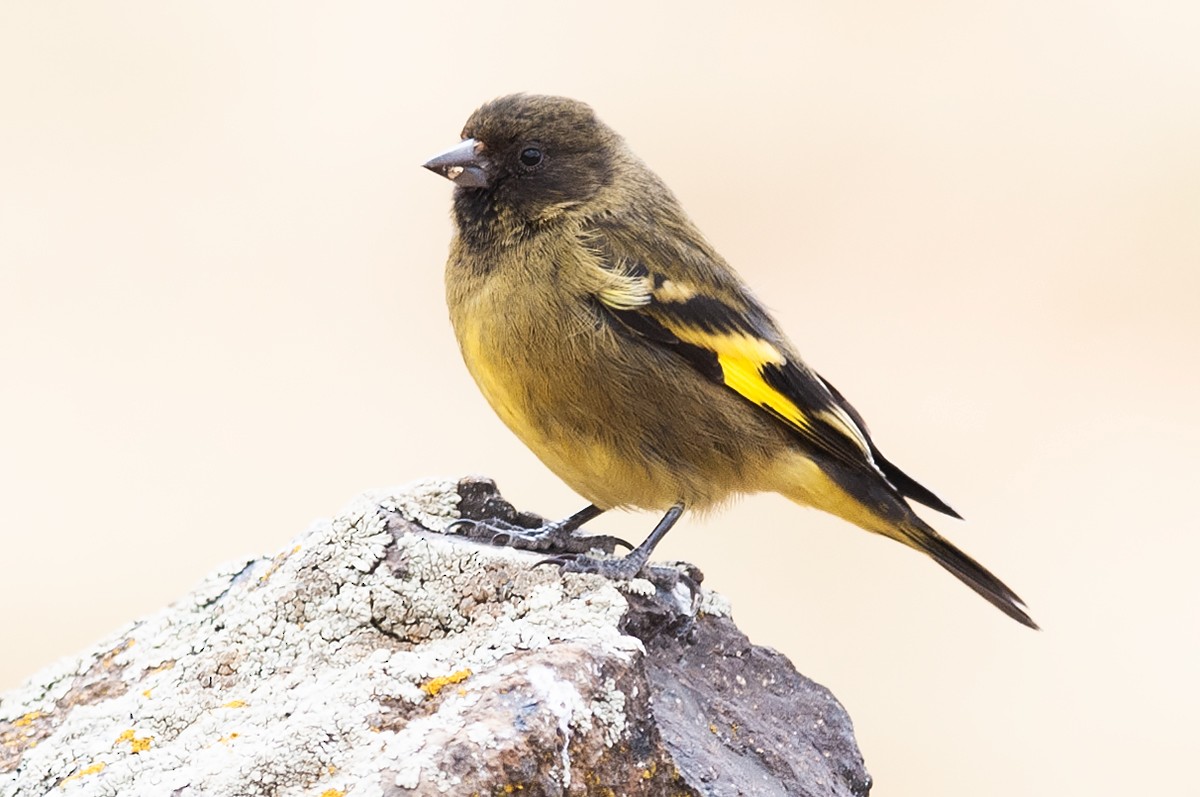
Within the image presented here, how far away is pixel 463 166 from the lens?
4336mm

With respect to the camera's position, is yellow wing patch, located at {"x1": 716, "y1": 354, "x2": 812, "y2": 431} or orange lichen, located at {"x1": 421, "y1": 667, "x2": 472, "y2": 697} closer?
orange lichen, located at {"x1": 421, "y1": 667, "x2": 472, "y2": 697}

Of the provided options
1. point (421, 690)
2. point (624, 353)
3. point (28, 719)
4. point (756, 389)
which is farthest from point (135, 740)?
point (756, 389)

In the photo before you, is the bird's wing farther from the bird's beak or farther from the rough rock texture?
the rough rock texture

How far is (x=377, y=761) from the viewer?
2621mm

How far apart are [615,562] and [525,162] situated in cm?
139

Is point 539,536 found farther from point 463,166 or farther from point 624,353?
point 463,166

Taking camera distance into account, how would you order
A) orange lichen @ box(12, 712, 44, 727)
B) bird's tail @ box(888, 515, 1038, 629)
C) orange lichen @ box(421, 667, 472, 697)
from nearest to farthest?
1. orange lichen @ box(421, 667, 472, 697)
2. orange lichen @ box(12, 712, 44, 727)
3. bird's tail @ box(888, 515, 1038, 629)

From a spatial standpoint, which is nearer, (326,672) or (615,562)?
(326,672)

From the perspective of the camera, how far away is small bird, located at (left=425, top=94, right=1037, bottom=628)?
13.0 feet

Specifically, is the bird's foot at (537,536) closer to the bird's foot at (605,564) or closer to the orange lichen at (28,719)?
the bird's foot at (605,564)

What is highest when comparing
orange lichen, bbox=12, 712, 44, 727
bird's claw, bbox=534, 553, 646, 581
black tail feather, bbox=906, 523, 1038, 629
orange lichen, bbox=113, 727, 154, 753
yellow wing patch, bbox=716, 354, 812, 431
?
yellow wing patch, bbox=716, 354, 812, 431

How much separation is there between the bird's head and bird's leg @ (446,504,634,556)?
36.2 inches

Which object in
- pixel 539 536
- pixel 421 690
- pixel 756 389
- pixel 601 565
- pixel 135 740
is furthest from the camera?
pixel 756 389

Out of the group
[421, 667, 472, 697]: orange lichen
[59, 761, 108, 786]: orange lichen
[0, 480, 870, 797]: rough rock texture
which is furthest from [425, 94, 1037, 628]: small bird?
[59, 761, 108, 786]: orange lichen
